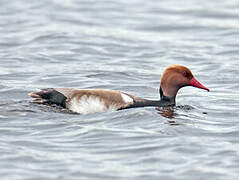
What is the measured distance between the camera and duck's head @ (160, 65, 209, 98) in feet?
40.2

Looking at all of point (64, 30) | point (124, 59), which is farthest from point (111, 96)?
point (64, 30)

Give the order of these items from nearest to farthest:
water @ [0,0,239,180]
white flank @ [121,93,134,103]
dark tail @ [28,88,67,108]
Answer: water @ [0,0,239,180] < dark tail @ [28,88,67,108] < white flank @ [121,93,134,103]

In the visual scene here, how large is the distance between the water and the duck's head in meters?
0.37

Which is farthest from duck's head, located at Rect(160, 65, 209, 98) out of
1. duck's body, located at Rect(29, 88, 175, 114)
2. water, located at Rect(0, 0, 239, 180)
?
duck's body, located at Rect(29, 88, 175, 114)

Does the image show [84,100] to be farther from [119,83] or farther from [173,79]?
[119,83]

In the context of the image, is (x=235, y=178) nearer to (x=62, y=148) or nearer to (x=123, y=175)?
(x=123, y=175)

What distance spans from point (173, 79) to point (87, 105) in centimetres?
162

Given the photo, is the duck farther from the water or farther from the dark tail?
the water

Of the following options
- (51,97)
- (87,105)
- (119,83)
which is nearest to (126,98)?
(87,105)

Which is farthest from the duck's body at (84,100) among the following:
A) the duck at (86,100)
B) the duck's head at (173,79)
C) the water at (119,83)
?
the duck's head at (173,79)

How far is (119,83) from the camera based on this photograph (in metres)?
15.6

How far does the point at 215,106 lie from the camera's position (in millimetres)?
13328

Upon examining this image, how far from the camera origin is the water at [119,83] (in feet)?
30.4

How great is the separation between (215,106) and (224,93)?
5.04ft
